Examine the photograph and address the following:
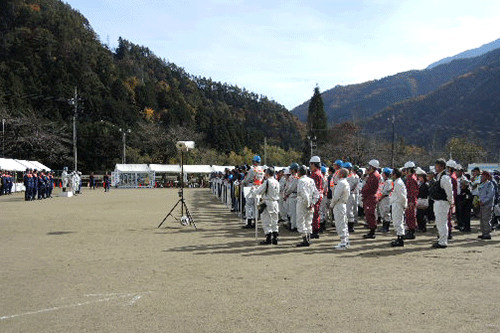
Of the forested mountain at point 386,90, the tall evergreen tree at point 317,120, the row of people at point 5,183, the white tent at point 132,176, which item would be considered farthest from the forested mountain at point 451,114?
the row of people at point 5,183

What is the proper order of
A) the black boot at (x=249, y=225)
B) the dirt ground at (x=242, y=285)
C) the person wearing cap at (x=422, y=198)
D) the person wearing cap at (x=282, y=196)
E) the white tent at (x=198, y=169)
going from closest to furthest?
1. the dirt ground at (x=242, y=285)
2. the person wearing cap at (x=422, y=198)
3. the black boot at (x=249, y=225)
4. the person wearing cap at (x=282, y=196)
5. the white tent at (x=198, y=169)

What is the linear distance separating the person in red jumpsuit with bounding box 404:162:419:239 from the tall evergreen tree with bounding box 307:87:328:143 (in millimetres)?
75805

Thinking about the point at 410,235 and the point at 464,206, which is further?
the point at 464,206

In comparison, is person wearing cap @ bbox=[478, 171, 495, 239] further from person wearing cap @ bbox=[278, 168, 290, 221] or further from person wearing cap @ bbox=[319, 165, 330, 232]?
person wearing cap @ bbox=[278, 168, 290, 221]

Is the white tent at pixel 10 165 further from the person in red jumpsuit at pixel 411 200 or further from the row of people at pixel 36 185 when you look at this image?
the person in red jumpsuit at pixel 411 200

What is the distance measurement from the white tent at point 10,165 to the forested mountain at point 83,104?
13616 millimetres

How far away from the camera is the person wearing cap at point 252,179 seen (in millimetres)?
12906

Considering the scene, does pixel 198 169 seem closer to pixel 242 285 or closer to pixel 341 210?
pixel 341 210

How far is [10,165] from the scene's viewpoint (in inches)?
1463

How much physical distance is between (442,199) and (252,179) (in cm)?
552

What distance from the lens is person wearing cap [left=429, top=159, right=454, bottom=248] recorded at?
969 cm

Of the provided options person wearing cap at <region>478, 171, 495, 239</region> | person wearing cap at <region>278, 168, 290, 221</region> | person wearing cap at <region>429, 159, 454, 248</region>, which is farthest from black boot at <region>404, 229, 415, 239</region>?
person wearing cap at <region>278, 168, 290, 221</region>

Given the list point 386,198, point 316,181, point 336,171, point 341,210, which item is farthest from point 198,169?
point 341,210

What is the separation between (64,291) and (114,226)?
779 centimetres
